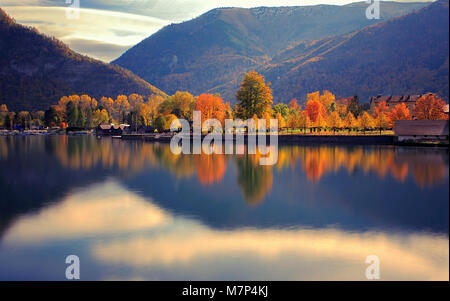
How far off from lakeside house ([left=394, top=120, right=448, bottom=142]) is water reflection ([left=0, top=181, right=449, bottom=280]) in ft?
175

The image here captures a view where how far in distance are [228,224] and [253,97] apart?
82.4m

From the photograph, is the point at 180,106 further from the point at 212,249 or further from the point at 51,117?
the point at 212,249

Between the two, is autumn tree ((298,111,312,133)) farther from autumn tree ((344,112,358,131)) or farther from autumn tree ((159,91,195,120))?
autumn tree ((159,91,195,120))

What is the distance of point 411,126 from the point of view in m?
68.9

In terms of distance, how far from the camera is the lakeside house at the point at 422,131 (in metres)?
66.2

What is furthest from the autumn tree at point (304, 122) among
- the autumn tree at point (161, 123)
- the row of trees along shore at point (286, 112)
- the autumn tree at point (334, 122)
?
the autumn tree at point (161, 123)

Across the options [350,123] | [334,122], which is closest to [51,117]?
[334,122]

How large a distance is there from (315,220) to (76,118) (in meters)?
160

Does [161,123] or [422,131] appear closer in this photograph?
[422,131]

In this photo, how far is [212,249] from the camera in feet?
55.5

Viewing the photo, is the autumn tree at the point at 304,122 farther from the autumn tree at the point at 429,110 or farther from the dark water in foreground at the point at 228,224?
the dark water in foreground at the point at 228,224

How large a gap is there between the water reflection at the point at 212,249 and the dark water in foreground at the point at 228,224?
0.14 ft
